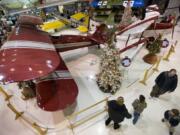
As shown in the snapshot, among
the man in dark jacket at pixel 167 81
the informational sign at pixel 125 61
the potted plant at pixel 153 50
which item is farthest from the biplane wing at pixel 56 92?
the potted plant at pixel 153 50

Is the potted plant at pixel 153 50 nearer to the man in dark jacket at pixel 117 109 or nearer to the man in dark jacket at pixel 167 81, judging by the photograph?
the man in dark jacket at pixel 167 81

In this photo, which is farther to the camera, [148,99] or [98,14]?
[98,14]

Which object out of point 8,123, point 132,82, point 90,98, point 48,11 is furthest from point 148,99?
point 48,11

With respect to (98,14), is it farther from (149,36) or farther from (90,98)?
(90,98)

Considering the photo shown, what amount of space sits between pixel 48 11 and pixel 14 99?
16.1ft

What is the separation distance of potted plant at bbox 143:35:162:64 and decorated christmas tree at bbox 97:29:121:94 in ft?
5.64

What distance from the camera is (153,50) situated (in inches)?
226

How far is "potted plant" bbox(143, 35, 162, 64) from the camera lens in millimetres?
5652

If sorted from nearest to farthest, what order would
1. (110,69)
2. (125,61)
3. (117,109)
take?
(117,109) < (110,69) < (125,61)

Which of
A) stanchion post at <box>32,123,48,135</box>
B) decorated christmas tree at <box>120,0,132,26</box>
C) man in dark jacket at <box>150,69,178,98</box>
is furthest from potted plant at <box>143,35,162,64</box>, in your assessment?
stanchion post at <box>32,123,48,135</box>

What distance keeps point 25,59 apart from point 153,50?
4.19 meters

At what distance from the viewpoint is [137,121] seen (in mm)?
4172

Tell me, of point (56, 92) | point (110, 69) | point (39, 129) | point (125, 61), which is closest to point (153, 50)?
point (125, 61)

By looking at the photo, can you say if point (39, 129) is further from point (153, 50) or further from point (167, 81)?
point (153, 50)
